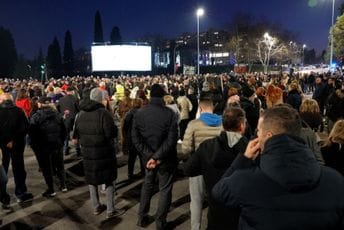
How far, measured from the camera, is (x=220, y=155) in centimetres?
415

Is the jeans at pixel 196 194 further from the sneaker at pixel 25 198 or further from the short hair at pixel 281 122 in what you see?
the sneaker at pixel 25 198

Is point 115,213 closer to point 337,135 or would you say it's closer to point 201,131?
point 201,131

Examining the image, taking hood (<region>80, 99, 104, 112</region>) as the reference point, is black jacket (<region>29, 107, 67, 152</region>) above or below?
below

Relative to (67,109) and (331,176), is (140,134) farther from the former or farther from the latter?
(67,109)

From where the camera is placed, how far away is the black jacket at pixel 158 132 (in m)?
6.33

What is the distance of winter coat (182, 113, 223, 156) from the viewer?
18.1 feet

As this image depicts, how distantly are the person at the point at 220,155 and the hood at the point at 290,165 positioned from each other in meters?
1.42

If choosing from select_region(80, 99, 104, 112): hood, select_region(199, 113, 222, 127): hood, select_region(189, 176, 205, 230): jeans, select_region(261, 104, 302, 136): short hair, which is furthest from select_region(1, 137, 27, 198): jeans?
select_region(261, 104, 302, 136): short hair

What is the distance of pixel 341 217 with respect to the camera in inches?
102

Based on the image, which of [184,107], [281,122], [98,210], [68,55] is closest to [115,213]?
[98,210]

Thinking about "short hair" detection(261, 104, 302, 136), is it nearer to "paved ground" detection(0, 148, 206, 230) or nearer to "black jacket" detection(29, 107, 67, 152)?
"paved ground" detection(0, 148, 206, 230)

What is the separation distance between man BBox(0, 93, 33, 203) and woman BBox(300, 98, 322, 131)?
4943 millimetres

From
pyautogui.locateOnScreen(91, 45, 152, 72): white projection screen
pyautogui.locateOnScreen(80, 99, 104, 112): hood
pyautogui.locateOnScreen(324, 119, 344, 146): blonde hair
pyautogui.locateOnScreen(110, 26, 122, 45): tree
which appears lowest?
pyautogui.locateOnScreen(324, 119, 344, 146): blonde hair

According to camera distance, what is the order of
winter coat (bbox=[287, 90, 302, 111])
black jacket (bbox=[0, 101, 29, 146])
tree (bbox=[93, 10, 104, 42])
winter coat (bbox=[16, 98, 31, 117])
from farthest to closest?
1. tree (bbox=[93, 10, 104, 42])
2. winter coat (bbox=[16, 98, 31, 117])
3. winter coat (bbox=[287, 90, 302, 111])
4. black jacket (bbox=[0, 101, 29, 146])
